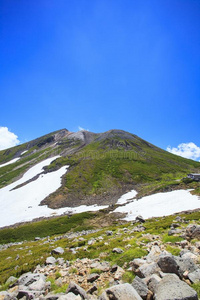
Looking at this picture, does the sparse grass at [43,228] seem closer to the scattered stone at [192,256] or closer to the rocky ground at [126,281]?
the rocky ground at [126,281]

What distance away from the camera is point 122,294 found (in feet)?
17.6

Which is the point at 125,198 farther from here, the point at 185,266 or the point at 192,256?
the point at 185,266

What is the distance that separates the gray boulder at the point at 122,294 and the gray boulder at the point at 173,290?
0.73 meters

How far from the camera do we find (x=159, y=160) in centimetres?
12912

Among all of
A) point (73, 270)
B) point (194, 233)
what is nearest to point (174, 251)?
point (194, 233)

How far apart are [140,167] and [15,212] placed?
263ft

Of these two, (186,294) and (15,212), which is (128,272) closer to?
(186,294)

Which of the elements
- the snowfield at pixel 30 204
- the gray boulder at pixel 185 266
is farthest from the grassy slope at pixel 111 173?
the gray boulder at pixel 185 266

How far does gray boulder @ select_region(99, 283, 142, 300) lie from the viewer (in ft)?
17.3

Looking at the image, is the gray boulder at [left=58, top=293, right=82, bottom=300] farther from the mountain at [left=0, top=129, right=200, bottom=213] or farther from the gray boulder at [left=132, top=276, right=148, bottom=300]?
the mountain at [left=0, top=129, right=200, bottom=213]

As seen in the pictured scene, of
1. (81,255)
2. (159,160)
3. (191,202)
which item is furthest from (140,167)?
(81,255)

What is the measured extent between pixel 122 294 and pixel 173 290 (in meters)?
1.73

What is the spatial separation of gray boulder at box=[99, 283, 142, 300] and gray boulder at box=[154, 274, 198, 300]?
2.39 feet

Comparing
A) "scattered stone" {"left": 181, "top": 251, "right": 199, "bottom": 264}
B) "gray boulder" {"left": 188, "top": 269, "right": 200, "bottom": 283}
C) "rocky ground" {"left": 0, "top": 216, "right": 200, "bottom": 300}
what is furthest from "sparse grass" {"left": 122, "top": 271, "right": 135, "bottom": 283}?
"scattered stone" {"left": 181, "top": 251, "right": 199, "bottom": 264}
